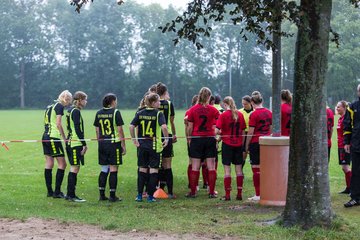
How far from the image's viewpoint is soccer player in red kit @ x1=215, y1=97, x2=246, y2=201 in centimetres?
1106

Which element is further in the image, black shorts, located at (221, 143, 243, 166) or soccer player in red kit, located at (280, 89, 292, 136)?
soccer player in red kit, located at (280, 89, 292, 136)

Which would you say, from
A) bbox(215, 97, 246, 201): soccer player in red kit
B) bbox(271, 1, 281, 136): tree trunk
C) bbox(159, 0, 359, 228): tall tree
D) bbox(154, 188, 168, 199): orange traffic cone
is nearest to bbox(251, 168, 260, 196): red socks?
bbox(215, 97, 246, 201): soccer player in red kit

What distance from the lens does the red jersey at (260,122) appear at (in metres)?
11.2

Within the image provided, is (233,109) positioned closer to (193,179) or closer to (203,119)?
(203,119)

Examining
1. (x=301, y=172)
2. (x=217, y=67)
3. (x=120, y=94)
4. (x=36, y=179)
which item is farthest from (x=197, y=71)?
(x=301, y=172)

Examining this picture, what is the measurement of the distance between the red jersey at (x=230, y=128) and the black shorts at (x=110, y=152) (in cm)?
184

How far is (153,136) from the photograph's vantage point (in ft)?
35.9

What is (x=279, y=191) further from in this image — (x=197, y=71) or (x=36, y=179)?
(x=197, y=71)

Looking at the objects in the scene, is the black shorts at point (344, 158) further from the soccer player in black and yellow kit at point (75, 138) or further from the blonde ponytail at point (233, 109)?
the soccer player in black and yellow kit at point (75, 138)

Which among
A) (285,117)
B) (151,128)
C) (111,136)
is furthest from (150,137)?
(285,117)

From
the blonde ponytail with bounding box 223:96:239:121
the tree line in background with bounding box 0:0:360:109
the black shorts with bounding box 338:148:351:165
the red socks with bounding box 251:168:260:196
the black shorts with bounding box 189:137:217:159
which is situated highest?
the tree line in background with bounding box 0:0:360:109

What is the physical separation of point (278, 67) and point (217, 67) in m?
77.7

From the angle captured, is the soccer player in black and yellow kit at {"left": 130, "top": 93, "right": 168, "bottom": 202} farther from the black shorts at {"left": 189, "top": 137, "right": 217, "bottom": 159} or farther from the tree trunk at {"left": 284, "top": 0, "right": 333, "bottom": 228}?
the tree trunk at {"left": 284, "top": 0, "right": 333, "bottom": 228}

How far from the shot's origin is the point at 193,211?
9719 millimetres
